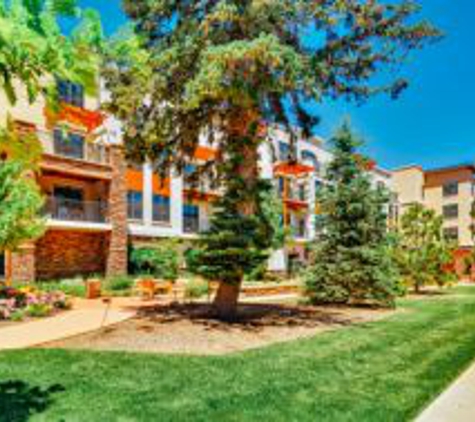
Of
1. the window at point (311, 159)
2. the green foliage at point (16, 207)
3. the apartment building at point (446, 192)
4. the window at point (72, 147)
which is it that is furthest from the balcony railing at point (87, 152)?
the apartment building at point (446, 192)

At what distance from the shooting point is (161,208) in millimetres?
30281

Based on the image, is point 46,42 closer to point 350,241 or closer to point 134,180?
point 350,241

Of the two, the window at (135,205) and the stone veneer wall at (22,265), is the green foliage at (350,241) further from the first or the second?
the window at (135,205)

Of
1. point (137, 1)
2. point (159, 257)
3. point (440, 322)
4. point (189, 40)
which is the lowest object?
point (440, 322)

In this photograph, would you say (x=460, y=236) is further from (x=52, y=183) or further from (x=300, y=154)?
(x=52, y=183)

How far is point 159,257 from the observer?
887 inches

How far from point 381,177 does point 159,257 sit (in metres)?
41.1

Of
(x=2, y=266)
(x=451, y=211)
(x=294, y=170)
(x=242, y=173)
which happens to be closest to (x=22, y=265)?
(x=2, y=266)

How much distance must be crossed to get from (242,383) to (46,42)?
5.25m

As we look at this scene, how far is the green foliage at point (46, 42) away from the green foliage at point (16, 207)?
32.9 ft

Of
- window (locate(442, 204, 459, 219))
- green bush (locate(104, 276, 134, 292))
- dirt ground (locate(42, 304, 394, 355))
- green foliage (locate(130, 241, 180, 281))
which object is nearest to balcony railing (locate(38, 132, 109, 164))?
green foliage (locate(130, 241, 180, 281))

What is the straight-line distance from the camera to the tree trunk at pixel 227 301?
1248 centimetres

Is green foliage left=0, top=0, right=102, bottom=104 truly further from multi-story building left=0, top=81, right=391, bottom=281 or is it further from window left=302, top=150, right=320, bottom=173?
window left=302, top=150, right=320, bottom=173

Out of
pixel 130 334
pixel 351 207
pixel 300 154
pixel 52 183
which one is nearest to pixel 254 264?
pixel 130 334
